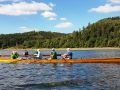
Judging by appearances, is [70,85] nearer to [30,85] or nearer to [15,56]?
[30,85]

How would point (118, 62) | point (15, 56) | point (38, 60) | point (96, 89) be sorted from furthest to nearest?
point (15, 56) < point (38, 60) < point (118, 62) < point (96, 89)

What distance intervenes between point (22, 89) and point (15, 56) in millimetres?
27599

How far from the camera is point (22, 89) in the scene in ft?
89.6

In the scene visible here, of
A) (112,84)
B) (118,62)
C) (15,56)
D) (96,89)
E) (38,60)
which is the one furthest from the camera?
(15,56)

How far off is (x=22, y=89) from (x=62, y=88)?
3.42 metres

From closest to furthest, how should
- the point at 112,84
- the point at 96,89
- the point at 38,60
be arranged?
the point at 96,89, the point at 112,84, the point at 38,60

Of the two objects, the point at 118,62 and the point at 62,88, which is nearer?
the point at 62,88

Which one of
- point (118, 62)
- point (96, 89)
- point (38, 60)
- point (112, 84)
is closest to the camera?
point (96, 89)

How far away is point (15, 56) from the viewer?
54.5 m

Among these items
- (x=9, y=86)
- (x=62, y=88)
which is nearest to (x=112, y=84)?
(x=62, y=88)

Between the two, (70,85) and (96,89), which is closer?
(96,89)

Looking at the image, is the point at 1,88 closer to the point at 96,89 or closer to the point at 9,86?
the point at 9,86

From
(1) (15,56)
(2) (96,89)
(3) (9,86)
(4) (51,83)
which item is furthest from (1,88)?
(1) (15,56)

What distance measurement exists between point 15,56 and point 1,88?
2680 centimetres
